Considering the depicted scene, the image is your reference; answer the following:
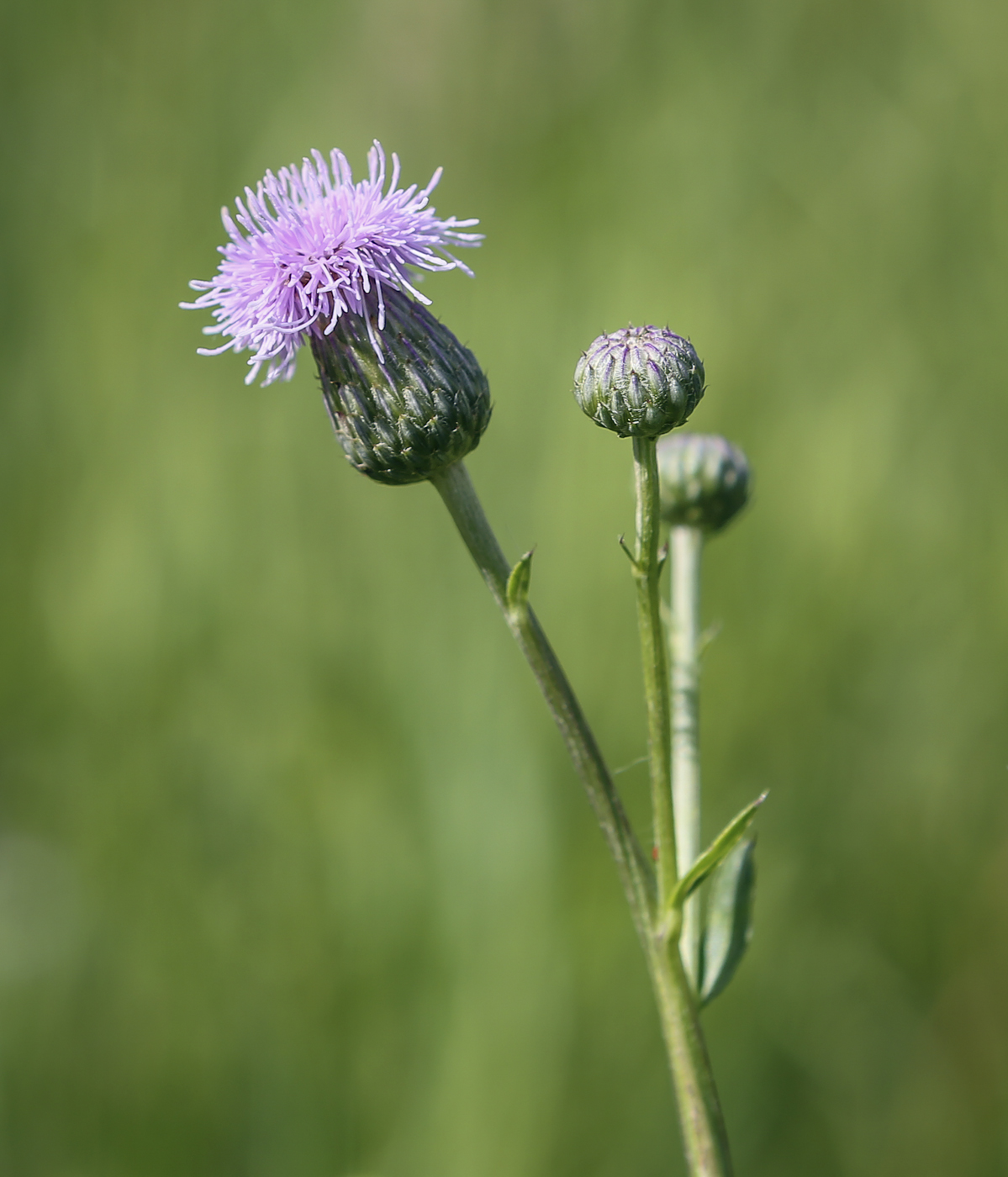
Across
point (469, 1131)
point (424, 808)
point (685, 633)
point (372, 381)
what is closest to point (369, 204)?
point (372, 381)

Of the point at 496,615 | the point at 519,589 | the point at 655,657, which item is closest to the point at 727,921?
the point at 655,657

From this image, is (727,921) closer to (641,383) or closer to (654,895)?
(654,895)

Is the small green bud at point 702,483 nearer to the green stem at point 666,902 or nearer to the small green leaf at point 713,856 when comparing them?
the green stem at point 666,902

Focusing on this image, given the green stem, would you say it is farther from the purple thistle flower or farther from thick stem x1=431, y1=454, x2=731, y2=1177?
the purple thistle flower

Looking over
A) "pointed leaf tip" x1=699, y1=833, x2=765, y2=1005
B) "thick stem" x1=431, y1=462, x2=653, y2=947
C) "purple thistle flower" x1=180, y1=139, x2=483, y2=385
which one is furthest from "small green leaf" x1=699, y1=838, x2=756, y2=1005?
"purple thistle flower" x1=180, y1=139, x2=483, y2=385

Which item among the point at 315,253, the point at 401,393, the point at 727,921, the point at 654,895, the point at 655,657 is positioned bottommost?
the point at 727,921

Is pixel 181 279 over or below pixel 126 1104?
over

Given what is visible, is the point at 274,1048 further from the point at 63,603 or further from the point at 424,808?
the point at 63,603
